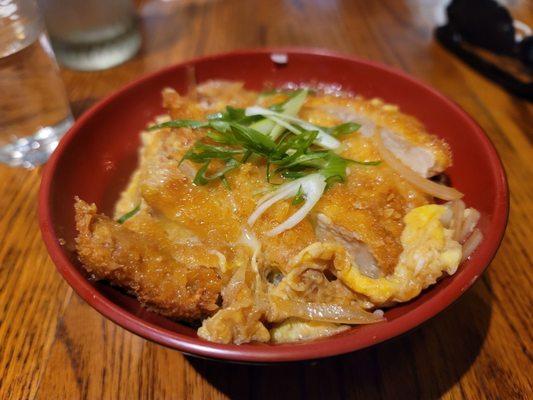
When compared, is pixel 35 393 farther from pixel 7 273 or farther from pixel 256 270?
pixel 256 270

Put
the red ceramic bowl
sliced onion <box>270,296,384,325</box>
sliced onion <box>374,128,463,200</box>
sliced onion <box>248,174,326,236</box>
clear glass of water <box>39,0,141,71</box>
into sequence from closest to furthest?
the red ceramic bowl → sliced onion <box>270,296,384,325</box> → sliced onion <box>248,174,326,236</box> → sliced onion <box>374,128,463,200</box> → clear glass of water <box>39,0,141,71</box>

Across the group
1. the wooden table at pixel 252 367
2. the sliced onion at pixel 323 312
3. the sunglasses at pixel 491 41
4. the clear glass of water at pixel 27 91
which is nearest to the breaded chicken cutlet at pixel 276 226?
the sliced onion at pixel 323 312

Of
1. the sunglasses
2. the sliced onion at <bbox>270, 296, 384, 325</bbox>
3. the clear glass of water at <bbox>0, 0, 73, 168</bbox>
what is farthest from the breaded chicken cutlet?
the sunglasses

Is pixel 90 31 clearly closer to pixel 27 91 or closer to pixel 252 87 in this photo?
pixel 27 91

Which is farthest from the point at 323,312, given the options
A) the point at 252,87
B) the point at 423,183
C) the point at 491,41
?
the point at 491,41

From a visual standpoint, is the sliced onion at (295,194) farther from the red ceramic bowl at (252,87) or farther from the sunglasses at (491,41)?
the sunglasses at (491,41)

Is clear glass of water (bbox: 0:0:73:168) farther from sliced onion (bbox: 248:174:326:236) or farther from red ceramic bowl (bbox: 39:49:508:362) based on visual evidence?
sliced onion (bbox: 248:174:326:236)
